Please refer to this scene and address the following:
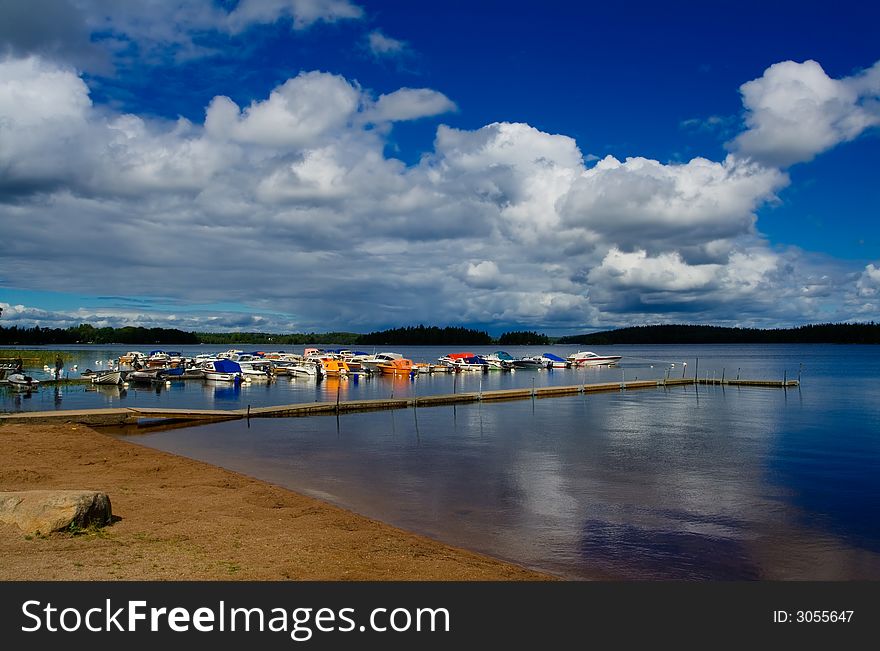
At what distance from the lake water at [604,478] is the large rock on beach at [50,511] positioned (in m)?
7.46

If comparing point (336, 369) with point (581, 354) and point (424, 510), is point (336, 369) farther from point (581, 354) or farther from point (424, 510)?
point (424, 510)

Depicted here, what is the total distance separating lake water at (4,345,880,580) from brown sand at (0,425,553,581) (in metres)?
2.26

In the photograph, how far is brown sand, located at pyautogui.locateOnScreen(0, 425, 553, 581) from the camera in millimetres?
9656

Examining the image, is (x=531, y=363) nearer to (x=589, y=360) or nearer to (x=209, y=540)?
(x=589, y=360)

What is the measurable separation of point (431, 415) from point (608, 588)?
110 feet

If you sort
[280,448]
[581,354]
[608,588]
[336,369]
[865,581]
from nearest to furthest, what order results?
[608,588] → [865,581] → [280,448] → [336,369] → [581,354]

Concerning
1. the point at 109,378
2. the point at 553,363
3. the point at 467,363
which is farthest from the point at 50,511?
the point at 553,363

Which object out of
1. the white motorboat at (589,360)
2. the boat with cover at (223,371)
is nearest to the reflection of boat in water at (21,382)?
the boat with cover at (223,371)

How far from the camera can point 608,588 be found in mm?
10250

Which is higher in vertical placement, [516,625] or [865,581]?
[516,625]

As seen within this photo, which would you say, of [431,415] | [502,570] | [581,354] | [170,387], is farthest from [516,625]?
[581,354]

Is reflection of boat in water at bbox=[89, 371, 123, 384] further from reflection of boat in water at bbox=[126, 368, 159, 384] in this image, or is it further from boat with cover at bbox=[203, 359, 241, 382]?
boat with cover at bbox=[203, 359, 241, 382]

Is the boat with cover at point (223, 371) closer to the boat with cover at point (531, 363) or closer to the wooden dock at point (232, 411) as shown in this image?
the wooden dock at point (232, 411)

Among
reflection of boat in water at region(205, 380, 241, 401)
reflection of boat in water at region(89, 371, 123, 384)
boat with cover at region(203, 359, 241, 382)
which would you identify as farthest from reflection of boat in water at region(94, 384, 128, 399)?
boat with cover at region(203, 359, 241, 382)
